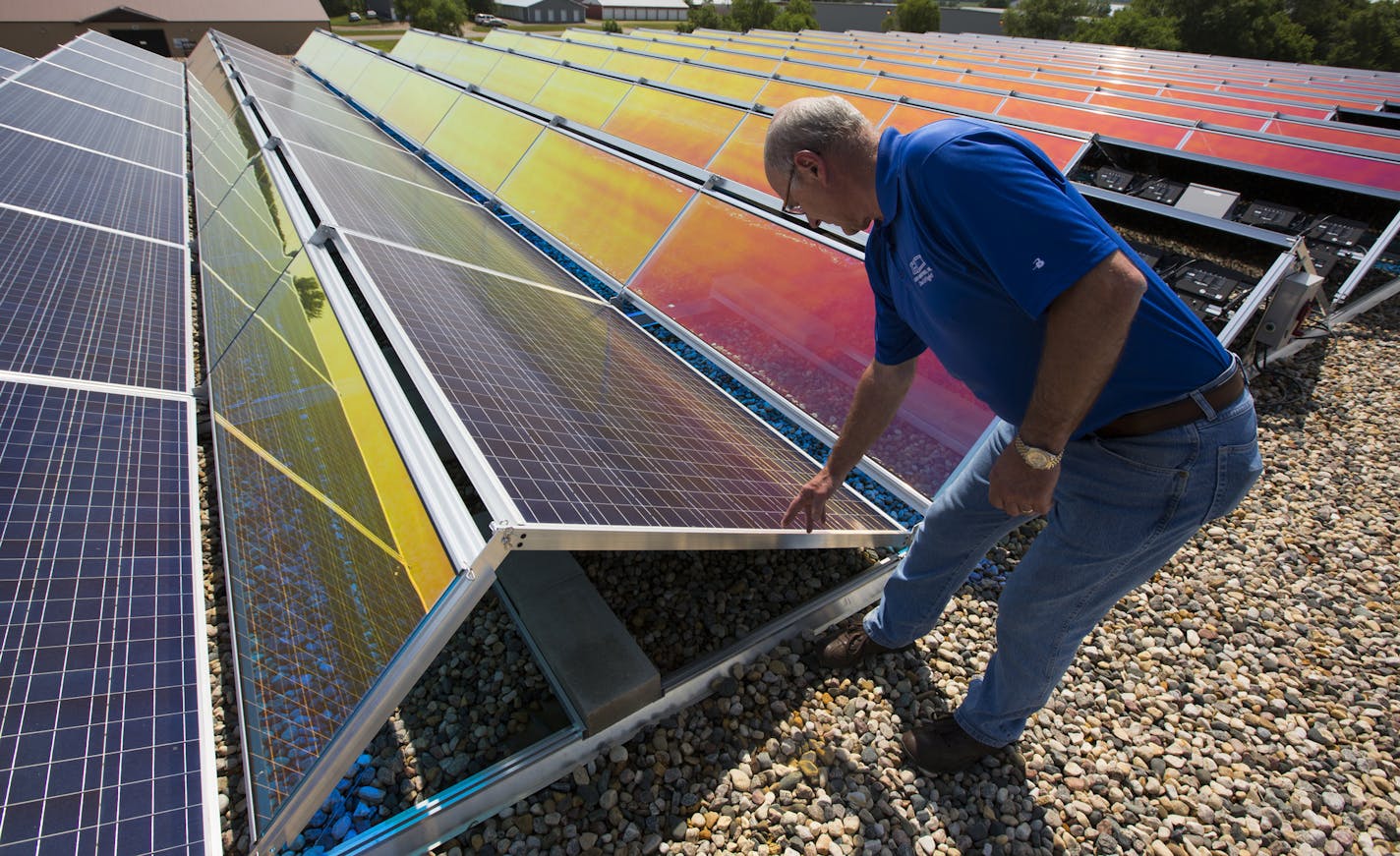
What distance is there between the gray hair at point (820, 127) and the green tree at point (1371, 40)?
59.8m

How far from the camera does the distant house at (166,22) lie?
1133 inches

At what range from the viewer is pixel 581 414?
2801 mm

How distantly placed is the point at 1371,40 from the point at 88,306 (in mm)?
63386

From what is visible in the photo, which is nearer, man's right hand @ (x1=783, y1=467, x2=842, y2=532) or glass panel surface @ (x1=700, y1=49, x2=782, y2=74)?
man's right hand @ (x1=783, y1=467, x2=842, y2=532)

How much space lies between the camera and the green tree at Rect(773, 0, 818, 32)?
4125 centimetres

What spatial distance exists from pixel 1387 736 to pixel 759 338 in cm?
366

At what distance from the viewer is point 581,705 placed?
2.68 meters

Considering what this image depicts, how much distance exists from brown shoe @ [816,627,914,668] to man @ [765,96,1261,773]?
604 millimetres

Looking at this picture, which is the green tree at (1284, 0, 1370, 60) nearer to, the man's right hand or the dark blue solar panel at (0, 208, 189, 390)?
the man's right hand

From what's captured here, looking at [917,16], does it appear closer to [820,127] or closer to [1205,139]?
[1205,139]

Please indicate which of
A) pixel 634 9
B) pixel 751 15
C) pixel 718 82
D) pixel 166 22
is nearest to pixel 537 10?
pixel 634 9

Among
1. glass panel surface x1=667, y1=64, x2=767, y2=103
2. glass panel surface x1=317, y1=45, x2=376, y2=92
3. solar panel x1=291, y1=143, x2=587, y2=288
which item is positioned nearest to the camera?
solar panel x1=291, y1=143, x2=587, y2=288

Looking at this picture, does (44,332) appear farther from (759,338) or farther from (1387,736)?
(1387,736)

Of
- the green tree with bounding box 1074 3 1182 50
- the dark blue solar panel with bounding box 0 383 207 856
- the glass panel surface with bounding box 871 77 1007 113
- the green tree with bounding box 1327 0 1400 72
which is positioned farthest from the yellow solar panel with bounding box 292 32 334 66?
the green tree with bounding box 1327 0 1400 72
